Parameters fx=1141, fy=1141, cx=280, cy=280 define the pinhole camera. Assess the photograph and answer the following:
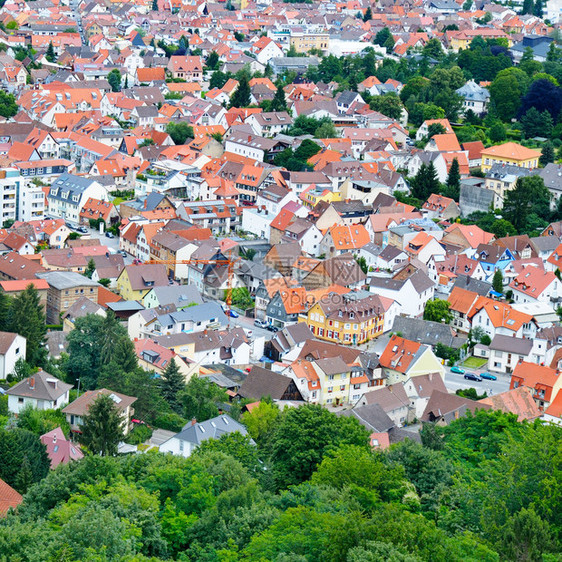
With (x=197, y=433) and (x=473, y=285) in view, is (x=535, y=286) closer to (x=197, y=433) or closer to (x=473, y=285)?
Answer: (x=473, y=285)

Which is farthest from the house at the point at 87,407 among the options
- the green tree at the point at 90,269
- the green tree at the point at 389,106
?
the green tree at the point at 389,106

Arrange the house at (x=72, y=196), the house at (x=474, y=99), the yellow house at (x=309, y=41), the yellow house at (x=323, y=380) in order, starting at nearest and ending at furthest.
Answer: the yellow house at (x=323, y=380)
the house at (x=72, y=196)
the house at (x=474, y=99)
the yellow house at (x=309, y=41)

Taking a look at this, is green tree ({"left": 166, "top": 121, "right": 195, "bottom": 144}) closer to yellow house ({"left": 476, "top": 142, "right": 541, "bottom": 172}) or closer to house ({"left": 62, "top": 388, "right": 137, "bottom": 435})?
yellow house ({"left": 476, "top": 142, "right": 541, "bottom": 172})

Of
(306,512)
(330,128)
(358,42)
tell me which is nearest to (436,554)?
(306,512)

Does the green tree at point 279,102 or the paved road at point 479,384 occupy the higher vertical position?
the green tree at point 279,102

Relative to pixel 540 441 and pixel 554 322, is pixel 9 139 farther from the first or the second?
pixel 540 441

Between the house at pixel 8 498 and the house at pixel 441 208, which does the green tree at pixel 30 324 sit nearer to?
the house at pixel 8 498
